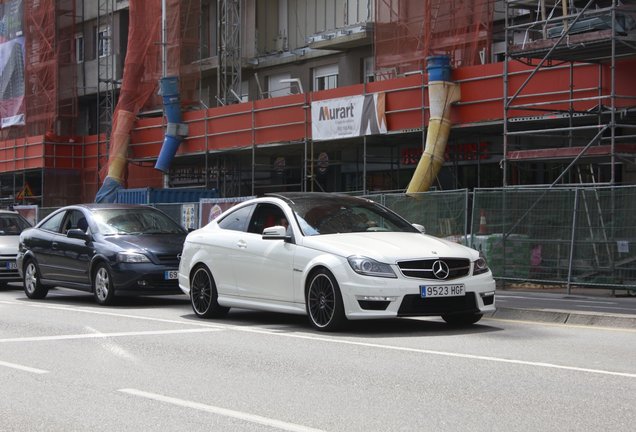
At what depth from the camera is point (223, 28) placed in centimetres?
3869

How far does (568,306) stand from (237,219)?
17.0 feet

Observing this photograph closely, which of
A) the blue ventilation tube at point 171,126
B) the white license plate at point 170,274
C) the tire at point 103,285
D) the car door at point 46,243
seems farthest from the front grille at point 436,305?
the blue ventilation tube at point 171,126

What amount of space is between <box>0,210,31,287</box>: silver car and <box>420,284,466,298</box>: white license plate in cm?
1104

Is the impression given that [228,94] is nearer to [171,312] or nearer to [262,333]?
[171,312]

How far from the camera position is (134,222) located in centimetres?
1738

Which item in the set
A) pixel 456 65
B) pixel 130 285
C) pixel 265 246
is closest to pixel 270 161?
pixel 456 65

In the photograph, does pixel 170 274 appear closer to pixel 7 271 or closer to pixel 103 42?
pixel 7 271

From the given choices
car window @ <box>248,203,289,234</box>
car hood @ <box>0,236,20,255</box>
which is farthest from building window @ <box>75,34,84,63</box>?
car window @ <box>248,203,289,234</box>

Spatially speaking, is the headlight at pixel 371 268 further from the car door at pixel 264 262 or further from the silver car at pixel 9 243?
the silver car at pixel 9 243

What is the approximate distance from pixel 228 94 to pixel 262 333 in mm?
27645

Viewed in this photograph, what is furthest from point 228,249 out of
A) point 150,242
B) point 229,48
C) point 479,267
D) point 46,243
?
point 229,48

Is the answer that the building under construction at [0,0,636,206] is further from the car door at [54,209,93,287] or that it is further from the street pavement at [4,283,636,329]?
the car door at [54,209,93,287]

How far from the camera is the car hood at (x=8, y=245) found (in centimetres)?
2086

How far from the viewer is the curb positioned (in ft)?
40.7
